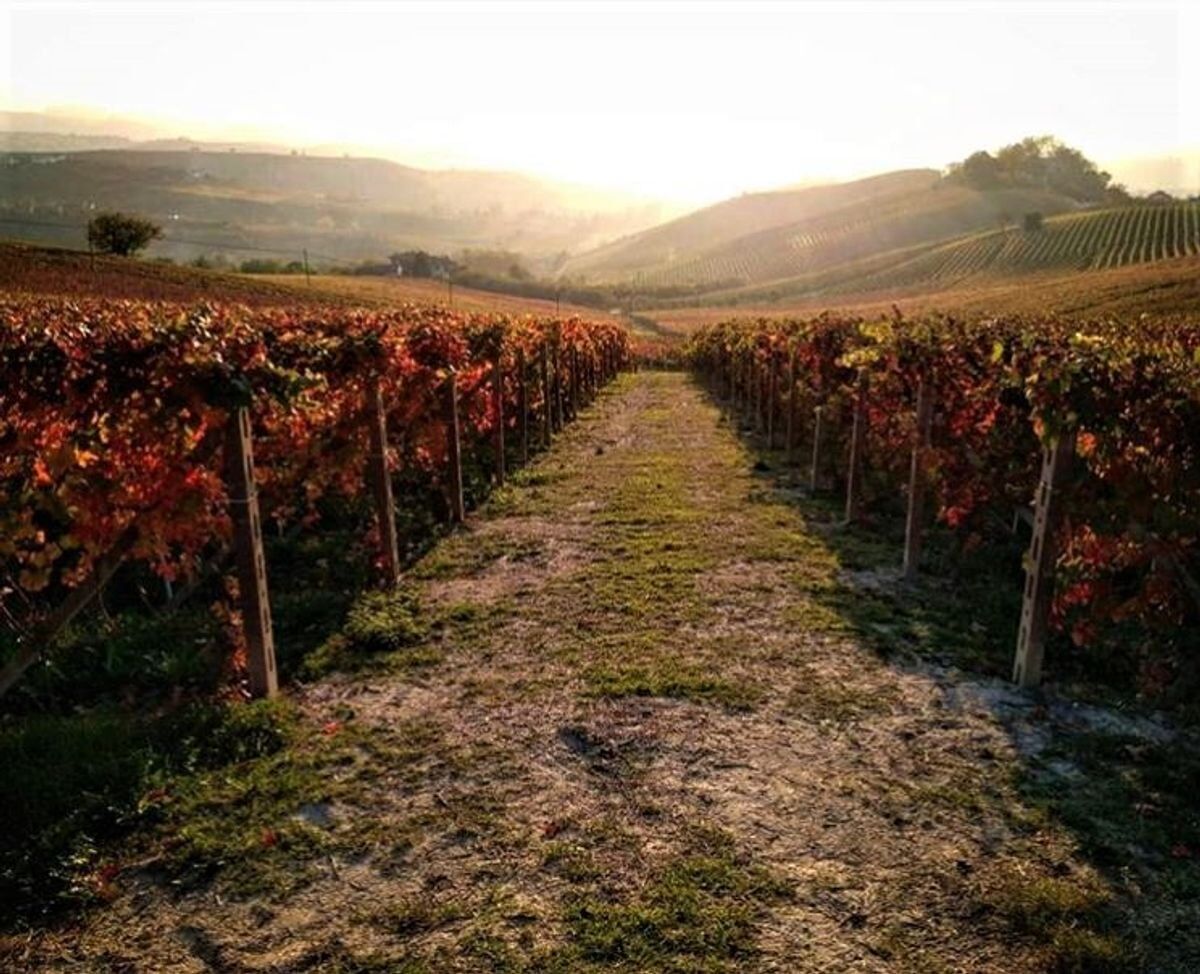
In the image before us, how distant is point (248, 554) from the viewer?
→ 249 inches

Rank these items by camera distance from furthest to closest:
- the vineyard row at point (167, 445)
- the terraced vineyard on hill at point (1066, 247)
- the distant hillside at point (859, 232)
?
the distant hillside at point (859, 232) → the terraced vineyard on hill at point (1066, 247) → the vineyard row at point (167, 445)

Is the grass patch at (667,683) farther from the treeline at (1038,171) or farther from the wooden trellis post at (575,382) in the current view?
the treeline at (1038,171)

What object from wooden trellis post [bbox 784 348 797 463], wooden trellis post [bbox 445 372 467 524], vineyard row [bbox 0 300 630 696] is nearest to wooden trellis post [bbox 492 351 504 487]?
wooden trellis post [bbox 445 372 467 524]

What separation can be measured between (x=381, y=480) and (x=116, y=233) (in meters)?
74.9

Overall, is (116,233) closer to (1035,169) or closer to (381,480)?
(381,480)

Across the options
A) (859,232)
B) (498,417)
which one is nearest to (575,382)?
(498,417)

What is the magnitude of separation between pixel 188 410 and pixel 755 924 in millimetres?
4712

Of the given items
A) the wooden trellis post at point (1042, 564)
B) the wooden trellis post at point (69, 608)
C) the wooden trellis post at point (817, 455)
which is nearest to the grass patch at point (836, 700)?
the wooden trellis post at point (1042, 564)

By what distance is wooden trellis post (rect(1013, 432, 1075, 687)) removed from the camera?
6.58 meters

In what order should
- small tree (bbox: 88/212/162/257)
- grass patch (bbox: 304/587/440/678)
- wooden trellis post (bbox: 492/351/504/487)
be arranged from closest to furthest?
grass patch (bbox: 304/587/440/678) < wooden trellis post (bbox: 492/351/504/487) < small tree (bbox: 88/212/162/257)

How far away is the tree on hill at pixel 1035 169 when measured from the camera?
177 metres

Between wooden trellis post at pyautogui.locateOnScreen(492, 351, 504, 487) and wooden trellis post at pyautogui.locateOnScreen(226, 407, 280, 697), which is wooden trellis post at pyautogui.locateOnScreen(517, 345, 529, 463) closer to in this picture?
wooden trellis post at pyautogui.locateOnScreen(492, 351, 504, 487)

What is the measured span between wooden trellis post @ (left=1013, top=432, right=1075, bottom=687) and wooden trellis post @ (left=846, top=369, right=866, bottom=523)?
16.0ft

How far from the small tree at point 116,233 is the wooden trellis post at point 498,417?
6861cm
